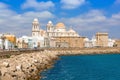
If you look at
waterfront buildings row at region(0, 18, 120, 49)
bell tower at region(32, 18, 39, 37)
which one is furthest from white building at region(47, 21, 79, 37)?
bell tower at region(32, 18, 39, 37)

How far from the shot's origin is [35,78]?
2786 centimetres

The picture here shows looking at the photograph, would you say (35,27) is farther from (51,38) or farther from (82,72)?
(82,72)

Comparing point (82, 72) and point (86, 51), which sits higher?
point (86, 51)

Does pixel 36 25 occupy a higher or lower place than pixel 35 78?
higher

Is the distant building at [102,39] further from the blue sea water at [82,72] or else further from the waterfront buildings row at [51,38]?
the blue sea water at [82,72]

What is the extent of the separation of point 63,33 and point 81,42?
34.6ft

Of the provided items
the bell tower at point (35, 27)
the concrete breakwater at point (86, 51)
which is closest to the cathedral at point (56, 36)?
the bell tower at point (35, 27)

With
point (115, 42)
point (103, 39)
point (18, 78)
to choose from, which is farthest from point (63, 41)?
point (18, 78)

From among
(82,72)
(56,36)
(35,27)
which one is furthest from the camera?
(56,36)

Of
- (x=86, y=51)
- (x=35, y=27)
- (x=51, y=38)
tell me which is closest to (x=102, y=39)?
(x=51, y=38)

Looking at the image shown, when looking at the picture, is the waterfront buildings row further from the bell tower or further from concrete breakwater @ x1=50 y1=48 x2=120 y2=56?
concrete breakwater @ x1=50 y1=48 x2=120 y2=56

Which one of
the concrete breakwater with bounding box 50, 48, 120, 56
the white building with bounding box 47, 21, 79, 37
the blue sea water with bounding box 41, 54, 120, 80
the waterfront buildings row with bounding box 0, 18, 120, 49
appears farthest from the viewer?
the white building with bounding box 47, 21, 79, 37

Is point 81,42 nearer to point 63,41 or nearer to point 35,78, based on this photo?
point 63,41

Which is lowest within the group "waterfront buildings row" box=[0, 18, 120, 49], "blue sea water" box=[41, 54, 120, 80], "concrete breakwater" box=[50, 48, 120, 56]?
"blue sea water" box=[41, 54, 120, 80]
